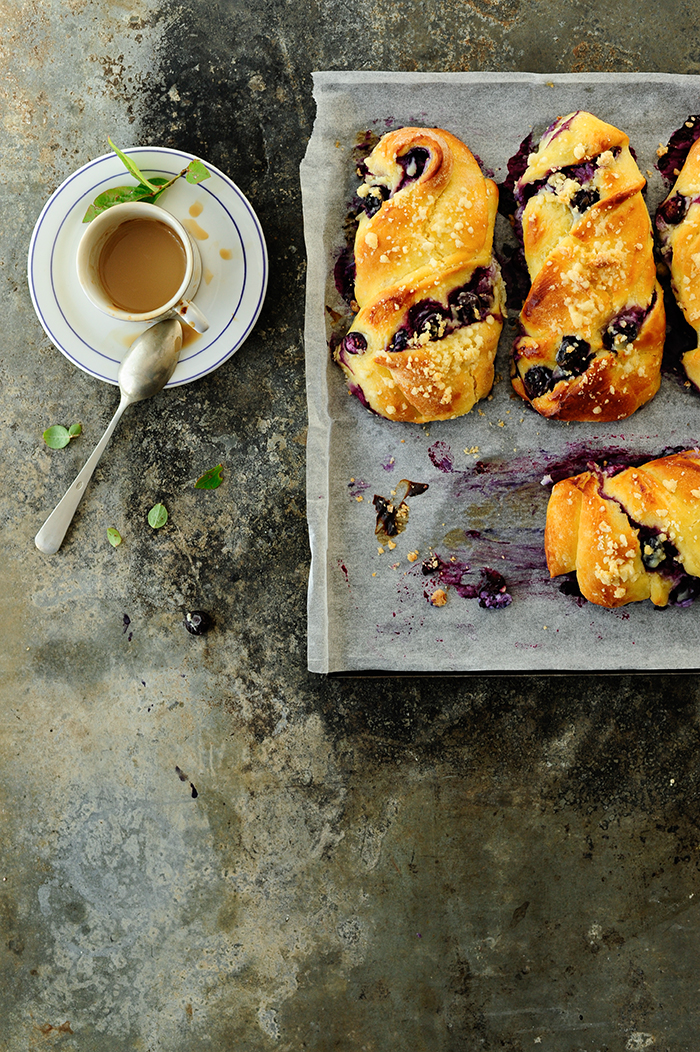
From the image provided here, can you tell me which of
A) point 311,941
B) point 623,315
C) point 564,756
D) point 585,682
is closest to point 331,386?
point 623,315

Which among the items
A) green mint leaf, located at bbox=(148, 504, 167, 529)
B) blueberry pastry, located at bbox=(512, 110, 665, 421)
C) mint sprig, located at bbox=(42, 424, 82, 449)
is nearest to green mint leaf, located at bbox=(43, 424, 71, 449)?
mint sprig, located at bbox=(42, 424, 82, 449)

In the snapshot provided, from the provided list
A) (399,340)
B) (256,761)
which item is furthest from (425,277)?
(256,761)

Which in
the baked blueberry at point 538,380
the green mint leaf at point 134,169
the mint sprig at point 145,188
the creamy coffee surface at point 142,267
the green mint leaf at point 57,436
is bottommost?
the green mint leaf at point 57,436

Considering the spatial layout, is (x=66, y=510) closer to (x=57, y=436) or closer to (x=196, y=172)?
(x=57, y=436)

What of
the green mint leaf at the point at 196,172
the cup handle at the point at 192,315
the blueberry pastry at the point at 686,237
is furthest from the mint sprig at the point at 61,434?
the blueberry pastry at the point at 686,237

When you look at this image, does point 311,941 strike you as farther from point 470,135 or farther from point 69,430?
point 470,135

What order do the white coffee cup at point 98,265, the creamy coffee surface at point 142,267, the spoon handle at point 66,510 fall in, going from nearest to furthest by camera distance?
the white coffee cup at point 98,265 < the creamy coffee surface at point 142,267 < the spoon handle at point 66,510

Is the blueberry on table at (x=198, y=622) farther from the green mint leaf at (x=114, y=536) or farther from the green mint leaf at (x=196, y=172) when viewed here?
the green mint leaf at (x=196, y=172)

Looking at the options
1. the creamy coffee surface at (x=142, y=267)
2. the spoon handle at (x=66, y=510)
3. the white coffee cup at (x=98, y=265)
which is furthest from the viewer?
the spoon handle at (x=66, y=510)

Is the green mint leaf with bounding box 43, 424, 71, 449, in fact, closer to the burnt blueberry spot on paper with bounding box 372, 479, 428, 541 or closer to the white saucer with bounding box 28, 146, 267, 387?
the white saucer with bounding box 28, 146, 267, 387
